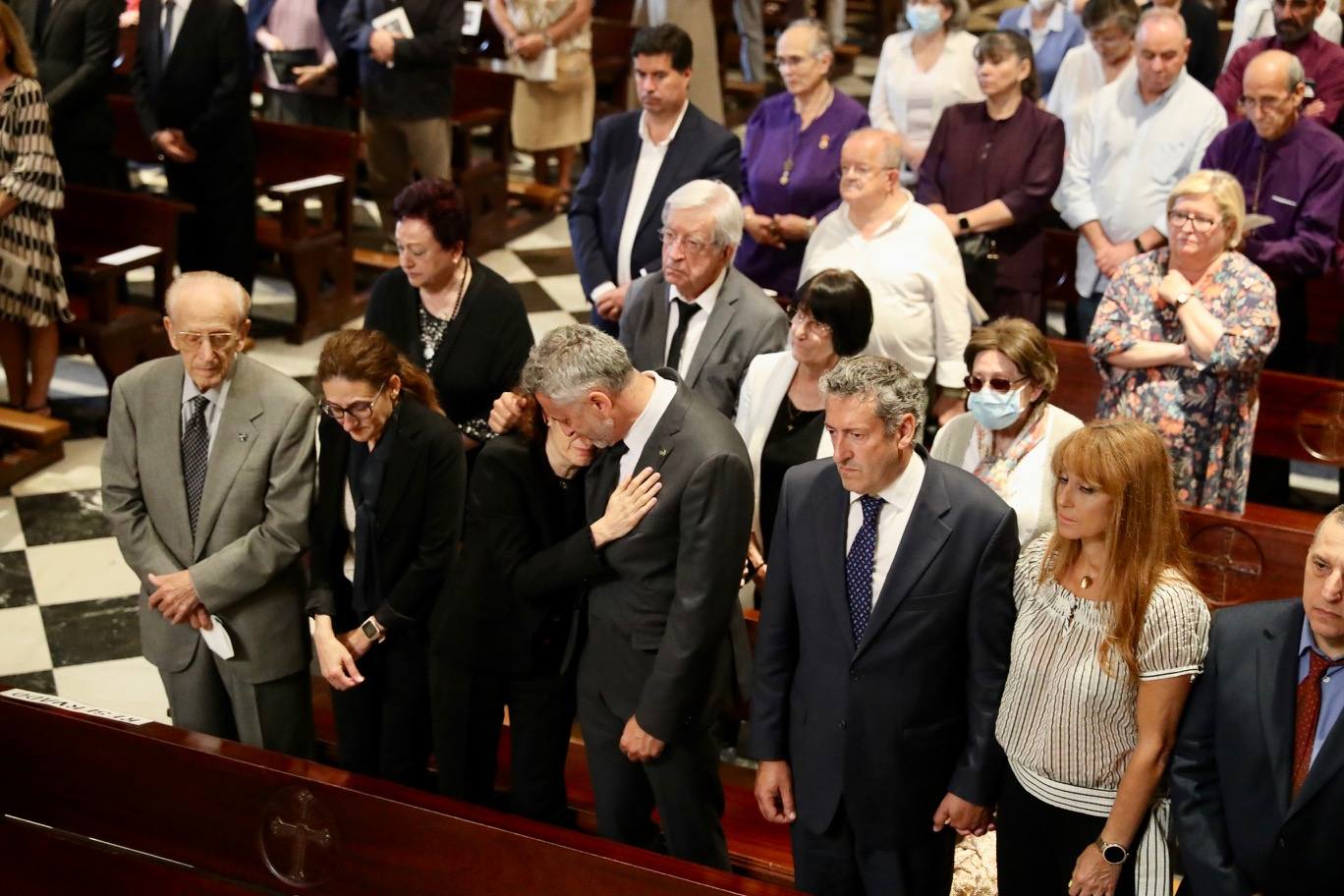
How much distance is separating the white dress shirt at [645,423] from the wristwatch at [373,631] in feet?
2.31

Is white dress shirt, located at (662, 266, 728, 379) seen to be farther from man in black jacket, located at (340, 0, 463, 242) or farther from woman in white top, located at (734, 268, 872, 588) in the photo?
man in black jacket, located at (340, 0, 463, 242)

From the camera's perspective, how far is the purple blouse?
496 cm

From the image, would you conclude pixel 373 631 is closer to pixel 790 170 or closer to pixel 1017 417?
pixel 1017 417

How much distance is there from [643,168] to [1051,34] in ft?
9.48

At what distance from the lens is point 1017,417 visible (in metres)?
3.15

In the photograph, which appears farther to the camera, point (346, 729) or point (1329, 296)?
point (1329, 296)

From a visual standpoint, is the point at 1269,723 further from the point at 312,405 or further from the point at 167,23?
the point at 167,23

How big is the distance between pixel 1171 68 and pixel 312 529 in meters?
3.26

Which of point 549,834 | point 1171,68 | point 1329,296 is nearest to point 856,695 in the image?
point 549,834

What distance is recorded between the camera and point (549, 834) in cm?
257

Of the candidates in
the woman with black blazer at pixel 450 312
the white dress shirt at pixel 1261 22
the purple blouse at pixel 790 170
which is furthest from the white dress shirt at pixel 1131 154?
the woman with black blazer at pixel 450 312

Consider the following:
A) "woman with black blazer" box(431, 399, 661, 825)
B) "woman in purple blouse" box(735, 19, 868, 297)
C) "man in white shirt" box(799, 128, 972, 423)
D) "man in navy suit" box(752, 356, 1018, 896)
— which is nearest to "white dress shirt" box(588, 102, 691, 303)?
"woman in purple blouse" box(735, 19, 868, 297)

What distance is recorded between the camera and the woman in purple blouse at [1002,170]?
4.91 m

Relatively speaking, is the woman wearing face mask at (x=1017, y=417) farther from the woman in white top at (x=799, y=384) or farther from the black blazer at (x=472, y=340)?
the black blazer at (x=472, y=340)
